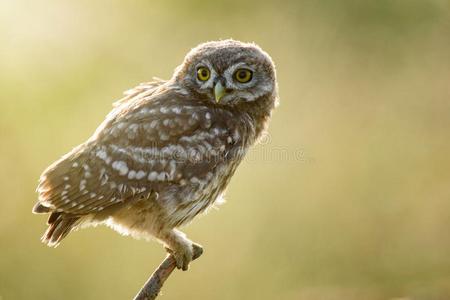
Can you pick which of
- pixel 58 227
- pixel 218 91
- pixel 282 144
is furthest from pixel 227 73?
→ pixel 282 144

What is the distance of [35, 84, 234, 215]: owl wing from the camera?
3934 millimetres

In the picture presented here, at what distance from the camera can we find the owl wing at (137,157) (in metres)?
3.93

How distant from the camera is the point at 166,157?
4.12 m

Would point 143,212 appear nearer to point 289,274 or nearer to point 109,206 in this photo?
point 109,206

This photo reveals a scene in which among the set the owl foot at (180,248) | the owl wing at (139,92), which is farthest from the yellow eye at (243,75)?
the owl foot at (180,248)

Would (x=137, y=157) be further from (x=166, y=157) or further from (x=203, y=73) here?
(x=203, y=73)

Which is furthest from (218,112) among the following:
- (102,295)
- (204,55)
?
(102,295)

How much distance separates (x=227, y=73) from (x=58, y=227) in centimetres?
126

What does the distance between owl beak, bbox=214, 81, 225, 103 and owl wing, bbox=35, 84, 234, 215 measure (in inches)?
4.8

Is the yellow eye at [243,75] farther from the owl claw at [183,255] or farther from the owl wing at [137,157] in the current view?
the owl claw at [183,255]

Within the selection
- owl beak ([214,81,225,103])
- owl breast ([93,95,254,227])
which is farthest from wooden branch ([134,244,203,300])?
owl beak ([214,81,225,103])

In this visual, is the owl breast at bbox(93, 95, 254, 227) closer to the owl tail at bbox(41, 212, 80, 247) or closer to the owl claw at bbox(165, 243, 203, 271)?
the owl claw at bbox(165, 243, 203, 271)

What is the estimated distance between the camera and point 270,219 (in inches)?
245

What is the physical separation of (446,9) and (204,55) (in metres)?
3.90
